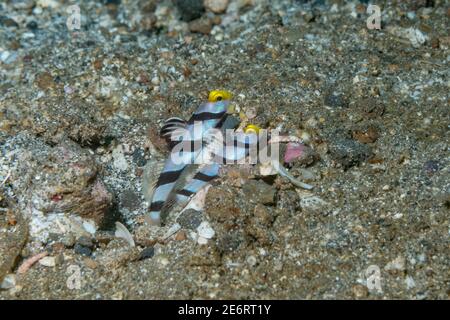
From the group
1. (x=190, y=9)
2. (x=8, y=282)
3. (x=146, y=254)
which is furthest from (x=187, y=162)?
(x=190, y=9)

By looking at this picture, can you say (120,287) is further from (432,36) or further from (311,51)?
(432,36)

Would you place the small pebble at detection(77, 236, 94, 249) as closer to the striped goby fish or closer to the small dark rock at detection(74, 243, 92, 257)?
the small dark rock at detection(74, 243, 92, 257)

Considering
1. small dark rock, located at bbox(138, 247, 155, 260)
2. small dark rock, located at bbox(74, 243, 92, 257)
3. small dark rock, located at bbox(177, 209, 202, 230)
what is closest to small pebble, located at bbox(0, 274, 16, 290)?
small dark rock, located at bbox(74, 243, 92, 257)

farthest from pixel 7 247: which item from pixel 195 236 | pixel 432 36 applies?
pixel 432 36

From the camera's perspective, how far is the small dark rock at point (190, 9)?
5.76m

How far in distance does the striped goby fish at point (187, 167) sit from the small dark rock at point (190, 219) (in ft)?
0.46

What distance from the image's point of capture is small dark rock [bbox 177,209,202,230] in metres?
3.77

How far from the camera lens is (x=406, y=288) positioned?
3371mm

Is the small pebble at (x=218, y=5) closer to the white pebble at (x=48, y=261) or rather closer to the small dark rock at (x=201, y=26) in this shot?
the small dark rock at (x=201, y=26)

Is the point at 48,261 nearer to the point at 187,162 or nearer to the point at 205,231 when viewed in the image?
the point at 205,231

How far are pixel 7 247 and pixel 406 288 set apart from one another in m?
2.83

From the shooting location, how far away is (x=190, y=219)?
149 inches

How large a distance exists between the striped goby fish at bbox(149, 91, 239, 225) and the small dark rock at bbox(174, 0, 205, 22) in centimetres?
184

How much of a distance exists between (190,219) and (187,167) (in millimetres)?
503
